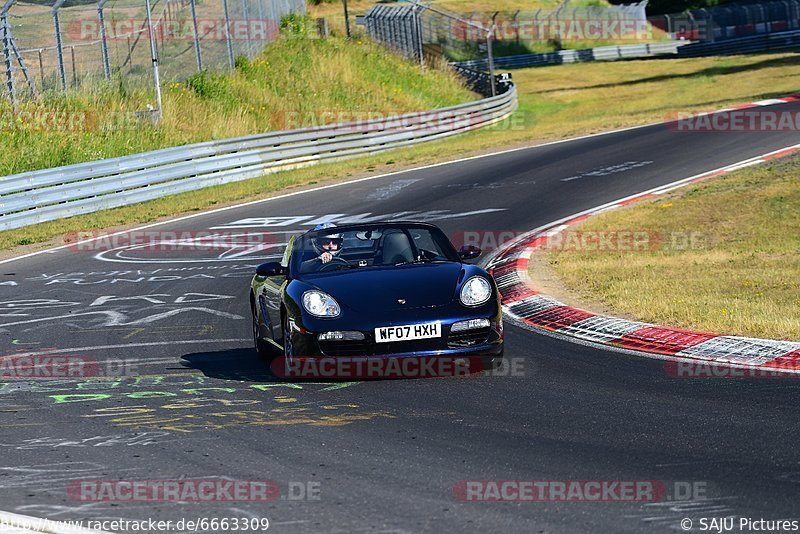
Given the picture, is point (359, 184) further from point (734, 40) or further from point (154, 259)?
point (734, 40)

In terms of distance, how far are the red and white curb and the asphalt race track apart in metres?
0.37

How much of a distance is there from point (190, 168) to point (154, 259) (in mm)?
8791

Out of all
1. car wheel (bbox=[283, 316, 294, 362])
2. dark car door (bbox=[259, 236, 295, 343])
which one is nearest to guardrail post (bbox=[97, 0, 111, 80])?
dark car door (bbox=[259, 236, 295, 343])

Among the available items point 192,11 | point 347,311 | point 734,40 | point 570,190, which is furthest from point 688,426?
point 734,40

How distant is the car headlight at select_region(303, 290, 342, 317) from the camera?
368 inches

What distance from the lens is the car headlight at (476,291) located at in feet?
30.9

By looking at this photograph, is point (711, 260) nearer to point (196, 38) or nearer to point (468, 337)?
point (468, 337)
